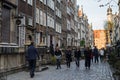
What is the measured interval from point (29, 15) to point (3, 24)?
1119cm

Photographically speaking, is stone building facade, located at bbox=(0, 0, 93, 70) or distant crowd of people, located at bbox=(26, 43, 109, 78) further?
stone building facade, located at bbox=(0, 0, 93, 70)

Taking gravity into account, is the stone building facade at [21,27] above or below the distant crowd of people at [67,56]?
above

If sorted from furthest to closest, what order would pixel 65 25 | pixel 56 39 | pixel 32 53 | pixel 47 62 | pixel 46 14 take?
pixel 65 25, pixel 56 39, pixel 46 14, pixel 47 62, pixel 32 53

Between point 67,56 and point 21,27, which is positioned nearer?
point 21,27

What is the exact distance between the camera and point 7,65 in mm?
22469

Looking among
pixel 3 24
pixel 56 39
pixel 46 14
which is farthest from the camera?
pixel 56 39

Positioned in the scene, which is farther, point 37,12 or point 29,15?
point 37,12

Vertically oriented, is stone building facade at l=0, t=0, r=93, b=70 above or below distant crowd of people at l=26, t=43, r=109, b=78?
above

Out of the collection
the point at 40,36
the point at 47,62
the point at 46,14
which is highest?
the point at 46,14

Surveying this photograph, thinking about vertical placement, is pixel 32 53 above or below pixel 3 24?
below

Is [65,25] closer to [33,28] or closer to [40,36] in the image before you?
[40,36]

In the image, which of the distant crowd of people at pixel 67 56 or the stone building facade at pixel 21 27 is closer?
the distant crowd of people at pixel 67 56

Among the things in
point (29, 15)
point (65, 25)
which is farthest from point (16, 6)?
point (65, 25)

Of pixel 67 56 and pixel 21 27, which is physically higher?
pixel 21 27
